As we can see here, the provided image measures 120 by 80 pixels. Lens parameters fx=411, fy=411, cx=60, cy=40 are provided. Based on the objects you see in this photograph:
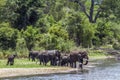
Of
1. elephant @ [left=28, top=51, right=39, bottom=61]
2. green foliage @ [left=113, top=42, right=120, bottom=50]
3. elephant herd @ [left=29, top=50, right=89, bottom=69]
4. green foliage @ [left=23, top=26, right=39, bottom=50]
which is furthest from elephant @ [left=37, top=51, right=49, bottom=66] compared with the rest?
green foliage @ [left=113, top=42, right=120, bottom=50]

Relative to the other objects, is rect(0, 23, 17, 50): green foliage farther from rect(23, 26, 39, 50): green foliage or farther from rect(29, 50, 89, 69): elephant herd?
rect(29, 50, 89, 69): elephant herd

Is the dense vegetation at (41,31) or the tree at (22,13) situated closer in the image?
the dense vegetation at (41,31)

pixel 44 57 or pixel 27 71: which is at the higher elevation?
pixel 44 57

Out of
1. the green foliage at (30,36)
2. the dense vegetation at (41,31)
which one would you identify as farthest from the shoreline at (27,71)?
the green foliage at (30,36)

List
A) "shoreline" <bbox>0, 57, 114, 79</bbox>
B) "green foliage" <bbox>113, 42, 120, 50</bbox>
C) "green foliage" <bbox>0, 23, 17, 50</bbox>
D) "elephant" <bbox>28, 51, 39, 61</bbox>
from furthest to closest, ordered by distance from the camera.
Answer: "green foliage" <bbox>113, 42, 120, 50</bbox> < "green foliage" <bbox>0, 23, 17, 50</bbox> < "elephant" <bbox>28, 51, 39, 61</bbox> < "shoreline" <bbox>0, 57, 114, 79</bbox>

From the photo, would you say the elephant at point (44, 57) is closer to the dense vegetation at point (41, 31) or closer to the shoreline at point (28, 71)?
the shoreline at point (28, 71)

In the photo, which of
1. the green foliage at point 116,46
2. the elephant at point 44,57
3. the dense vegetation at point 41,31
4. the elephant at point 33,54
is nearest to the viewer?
the elephant at point 44,57

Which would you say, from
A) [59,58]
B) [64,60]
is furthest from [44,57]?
[64,60]

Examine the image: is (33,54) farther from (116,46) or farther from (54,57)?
(116,46)

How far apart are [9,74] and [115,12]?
51310mm

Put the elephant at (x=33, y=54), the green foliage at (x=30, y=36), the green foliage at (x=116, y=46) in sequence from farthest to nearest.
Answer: the green foliage at (x=116, y=46) < the green foliage at (x=30, y=36) < the elephant at (x=33, y=54)

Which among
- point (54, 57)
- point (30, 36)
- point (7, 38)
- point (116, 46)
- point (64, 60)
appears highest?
point (30, 36)

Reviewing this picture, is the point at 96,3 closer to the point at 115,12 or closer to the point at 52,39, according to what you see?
the point at 115,12

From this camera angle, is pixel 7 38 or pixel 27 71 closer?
pixel 27 71
